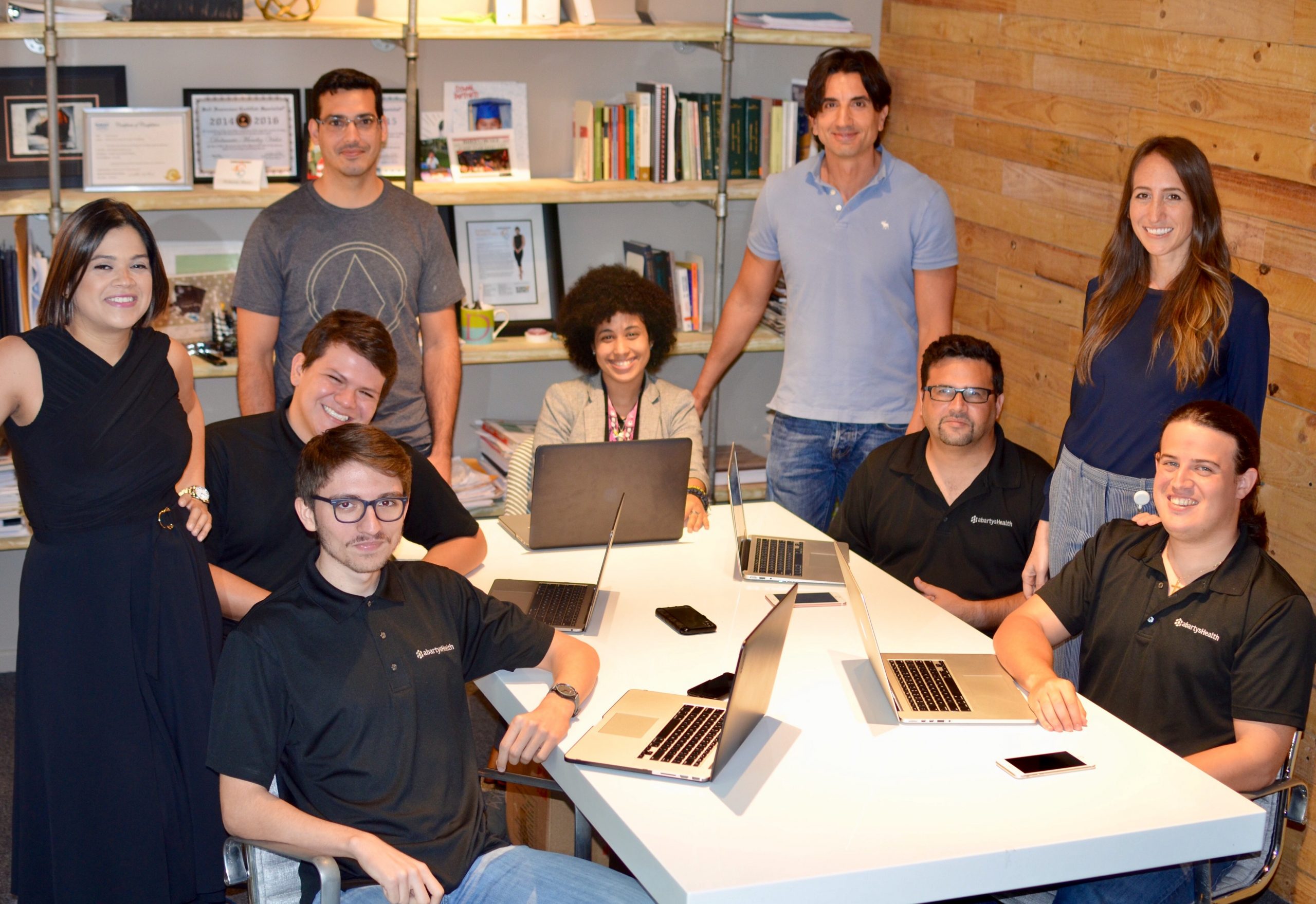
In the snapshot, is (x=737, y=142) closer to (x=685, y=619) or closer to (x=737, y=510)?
(x=737, y=510)

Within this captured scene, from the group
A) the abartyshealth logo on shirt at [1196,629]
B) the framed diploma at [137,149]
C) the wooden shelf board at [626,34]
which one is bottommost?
the abartyshealth logo on shirt at [1196,629]

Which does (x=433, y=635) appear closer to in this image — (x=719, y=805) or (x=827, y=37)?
(x=719, y=805)

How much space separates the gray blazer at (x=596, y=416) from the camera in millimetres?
3445

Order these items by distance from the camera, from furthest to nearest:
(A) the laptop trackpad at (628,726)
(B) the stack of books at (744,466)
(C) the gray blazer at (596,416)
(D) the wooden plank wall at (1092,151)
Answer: (B) the stack of books at (744,466), (C) the gray blazer at (596,416), (D) the wooden plank wall at (1092,151), (A) the laptop trackpad at (628,726)

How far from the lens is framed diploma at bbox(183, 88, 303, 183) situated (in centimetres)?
400

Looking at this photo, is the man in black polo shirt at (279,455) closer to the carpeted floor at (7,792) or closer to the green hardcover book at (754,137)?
the carpeted floor at (7,792)

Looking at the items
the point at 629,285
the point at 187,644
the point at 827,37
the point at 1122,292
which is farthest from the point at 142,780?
the point at 827,37

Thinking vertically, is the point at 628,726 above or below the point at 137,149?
below

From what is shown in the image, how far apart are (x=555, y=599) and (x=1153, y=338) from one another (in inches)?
52.8

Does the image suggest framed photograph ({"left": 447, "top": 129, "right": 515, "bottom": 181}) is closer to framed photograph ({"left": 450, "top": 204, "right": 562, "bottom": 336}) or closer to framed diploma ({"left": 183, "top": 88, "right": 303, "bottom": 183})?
framed photograph ({"left": 450, "top": 204, "right": 562, "bottom": 336})

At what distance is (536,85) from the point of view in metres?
4.41

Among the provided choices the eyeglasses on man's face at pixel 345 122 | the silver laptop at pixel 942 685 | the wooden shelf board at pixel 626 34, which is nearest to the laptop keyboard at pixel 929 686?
the silver laptop at pixel 942 685

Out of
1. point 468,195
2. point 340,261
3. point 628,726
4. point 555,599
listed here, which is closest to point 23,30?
point 340,261

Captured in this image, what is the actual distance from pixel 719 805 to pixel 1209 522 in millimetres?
1041
